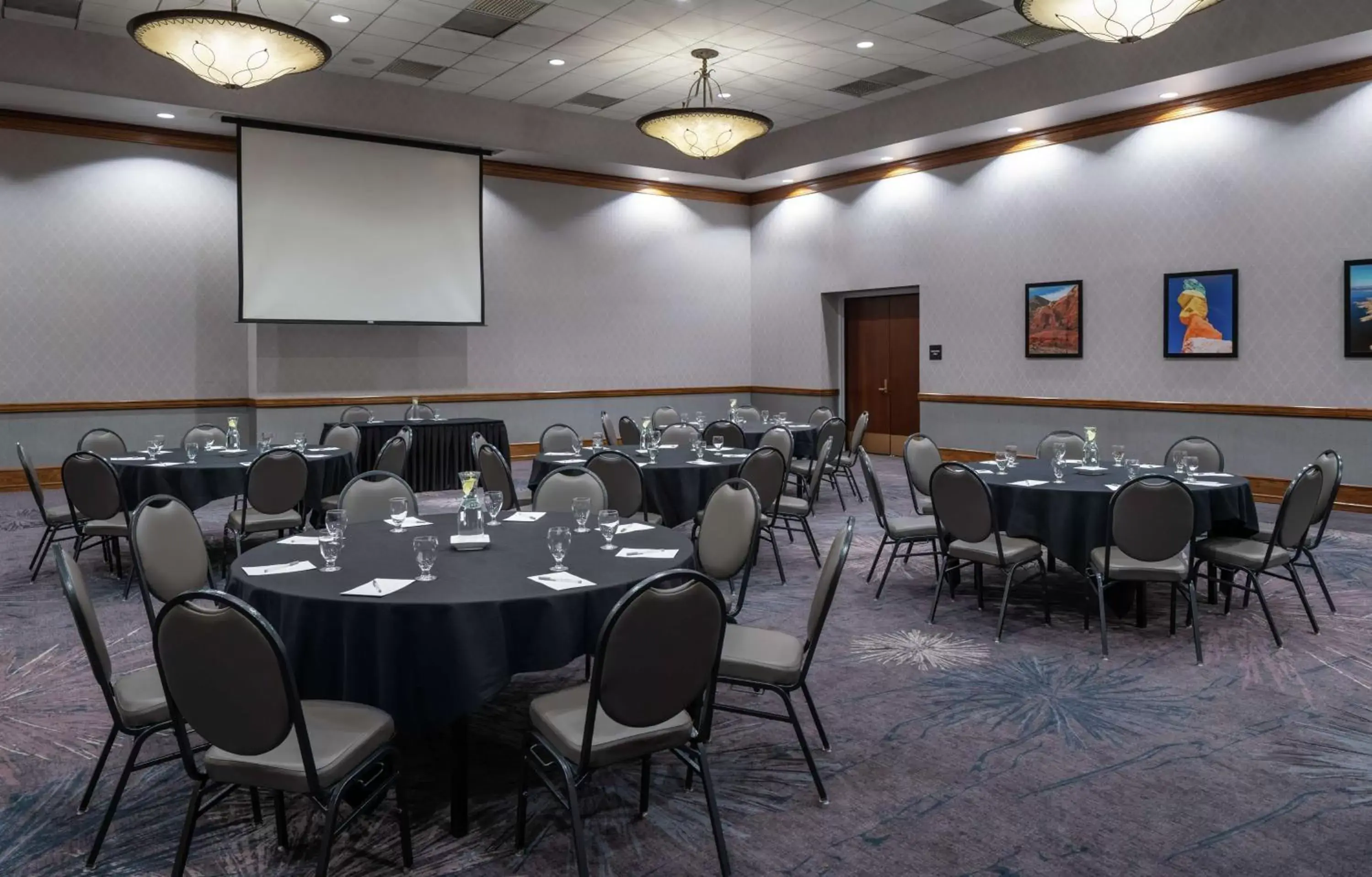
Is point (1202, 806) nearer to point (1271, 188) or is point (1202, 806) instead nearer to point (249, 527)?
point (249, 527)

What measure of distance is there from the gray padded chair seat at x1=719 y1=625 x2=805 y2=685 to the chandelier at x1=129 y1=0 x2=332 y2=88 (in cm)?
530

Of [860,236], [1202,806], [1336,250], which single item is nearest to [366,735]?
[1202,806]

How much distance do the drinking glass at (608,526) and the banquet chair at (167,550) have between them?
5.18 ft

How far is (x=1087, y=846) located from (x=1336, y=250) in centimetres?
766

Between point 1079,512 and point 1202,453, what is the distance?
6.49 ft

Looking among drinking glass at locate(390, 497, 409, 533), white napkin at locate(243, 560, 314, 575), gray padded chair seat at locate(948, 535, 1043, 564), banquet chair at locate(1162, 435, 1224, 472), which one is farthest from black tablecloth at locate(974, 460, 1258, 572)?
white napkin at locate(243, 560, 314, 575)

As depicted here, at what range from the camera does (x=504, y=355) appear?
12.6 metres

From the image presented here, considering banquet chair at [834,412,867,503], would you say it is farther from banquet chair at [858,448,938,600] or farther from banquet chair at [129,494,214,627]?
banquet chair at [129,494,214,627]

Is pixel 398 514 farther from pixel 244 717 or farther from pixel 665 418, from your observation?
pixel 665 418

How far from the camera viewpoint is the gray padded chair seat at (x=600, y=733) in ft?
8.43

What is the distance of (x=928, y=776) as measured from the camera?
337 centimetres

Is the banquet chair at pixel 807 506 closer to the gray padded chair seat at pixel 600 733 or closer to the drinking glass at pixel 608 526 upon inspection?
the drinking glass at pixel 608 526

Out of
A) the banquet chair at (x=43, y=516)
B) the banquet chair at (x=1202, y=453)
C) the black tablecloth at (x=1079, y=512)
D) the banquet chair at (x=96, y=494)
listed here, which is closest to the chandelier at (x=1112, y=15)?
the banquet chair at (x=1202, y=453)

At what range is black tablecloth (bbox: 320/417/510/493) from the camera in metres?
9.97
